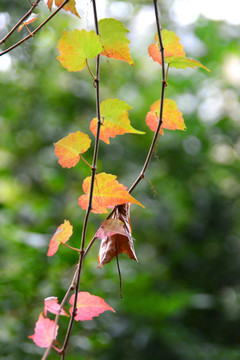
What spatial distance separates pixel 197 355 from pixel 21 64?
121 cm

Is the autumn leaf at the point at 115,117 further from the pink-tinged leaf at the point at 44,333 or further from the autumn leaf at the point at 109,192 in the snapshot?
the pink-tinged leaf at the point at 44,333

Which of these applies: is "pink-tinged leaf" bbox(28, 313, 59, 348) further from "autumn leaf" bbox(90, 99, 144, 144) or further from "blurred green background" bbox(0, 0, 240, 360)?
"blurred green background" bbox(0, 0, 240, 360)

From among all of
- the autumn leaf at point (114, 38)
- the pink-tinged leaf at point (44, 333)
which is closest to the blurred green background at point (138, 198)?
the autumn leaf at point (114, 38)

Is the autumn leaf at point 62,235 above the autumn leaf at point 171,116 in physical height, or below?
below

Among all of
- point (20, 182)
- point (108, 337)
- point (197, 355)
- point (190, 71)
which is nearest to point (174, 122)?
point (108, 337)

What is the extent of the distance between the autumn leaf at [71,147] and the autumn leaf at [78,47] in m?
0.05

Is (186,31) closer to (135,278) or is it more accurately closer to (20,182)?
(20,182)

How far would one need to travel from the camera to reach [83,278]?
1047 mm

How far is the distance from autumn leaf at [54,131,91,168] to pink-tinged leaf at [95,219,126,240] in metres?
0.06

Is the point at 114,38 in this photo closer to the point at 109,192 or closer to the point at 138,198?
the point at 109,192

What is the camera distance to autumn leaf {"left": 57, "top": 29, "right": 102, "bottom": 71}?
0.90 ft

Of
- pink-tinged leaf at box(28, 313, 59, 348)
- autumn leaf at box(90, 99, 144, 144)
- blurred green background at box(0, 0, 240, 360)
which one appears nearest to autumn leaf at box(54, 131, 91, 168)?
autumn leaf at box(90, 99, 144, 144)

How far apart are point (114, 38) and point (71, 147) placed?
0.31 ft

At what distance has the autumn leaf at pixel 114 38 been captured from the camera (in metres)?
0.30
